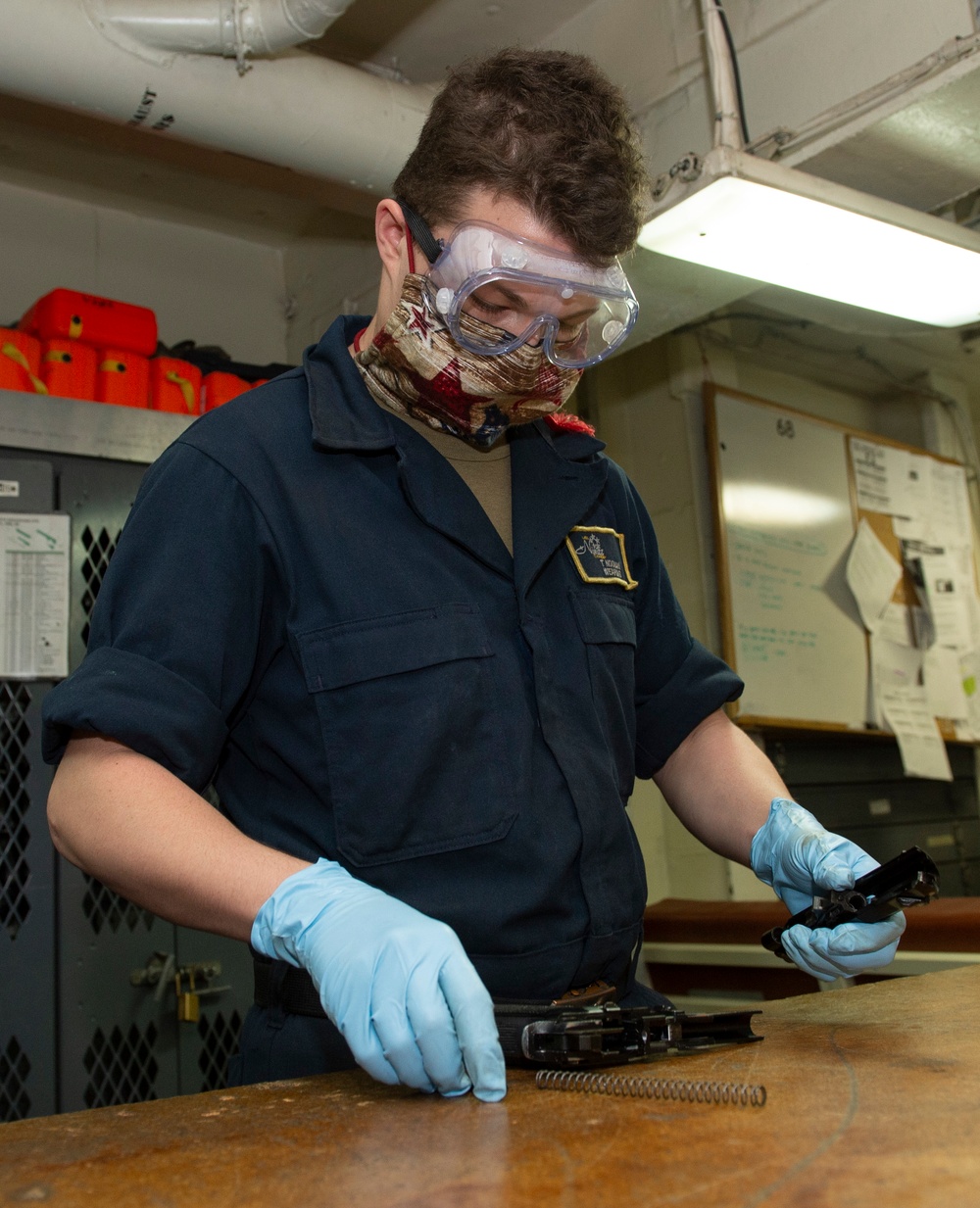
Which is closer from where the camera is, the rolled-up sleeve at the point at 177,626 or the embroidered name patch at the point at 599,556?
the rolled-up sleeve at the point at 177,626

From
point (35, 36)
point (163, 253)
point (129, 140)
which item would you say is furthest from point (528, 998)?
point (163, 253)

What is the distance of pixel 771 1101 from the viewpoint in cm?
86

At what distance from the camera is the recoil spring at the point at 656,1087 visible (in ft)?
2.80

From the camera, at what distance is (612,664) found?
4.67ft

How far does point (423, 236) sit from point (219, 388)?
1.60m

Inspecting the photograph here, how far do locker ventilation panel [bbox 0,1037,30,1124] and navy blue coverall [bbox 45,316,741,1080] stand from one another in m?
1.19

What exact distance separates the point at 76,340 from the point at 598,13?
1543mm

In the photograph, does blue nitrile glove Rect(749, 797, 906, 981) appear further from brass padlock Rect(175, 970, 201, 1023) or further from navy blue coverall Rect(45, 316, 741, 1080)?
brass padlock Rect(175, 970, 201, 1023)

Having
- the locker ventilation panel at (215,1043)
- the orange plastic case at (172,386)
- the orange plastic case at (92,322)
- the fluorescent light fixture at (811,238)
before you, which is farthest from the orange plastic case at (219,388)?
the locker ventilation panel at (215,1043)

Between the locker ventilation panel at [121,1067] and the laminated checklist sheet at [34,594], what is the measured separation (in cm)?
77

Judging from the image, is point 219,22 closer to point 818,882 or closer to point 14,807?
point 14,807

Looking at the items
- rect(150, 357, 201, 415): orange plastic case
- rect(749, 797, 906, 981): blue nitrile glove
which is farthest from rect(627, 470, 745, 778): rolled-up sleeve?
rect(150, 357, 201, 415): orange plastic case

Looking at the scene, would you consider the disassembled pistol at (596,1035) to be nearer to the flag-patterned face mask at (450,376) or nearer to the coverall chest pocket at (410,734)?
the coverall chest pocket at (410,734)

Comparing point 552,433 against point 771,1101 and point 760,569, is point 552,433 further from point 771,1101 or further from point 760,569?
point 760,569
